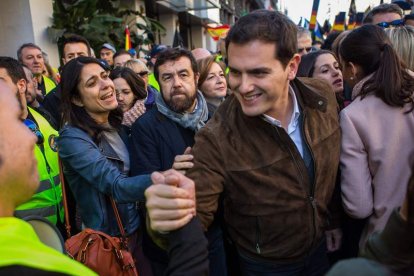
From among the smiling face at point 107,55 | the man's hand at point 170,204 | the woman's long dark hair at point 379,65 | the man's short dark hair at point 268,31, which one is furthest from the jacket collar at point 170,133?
the smiling face at point 107,55

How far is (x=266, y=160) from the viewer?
71.1 inches

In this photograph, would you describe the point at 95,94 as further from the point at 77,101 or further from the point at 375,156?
the point at 375,156

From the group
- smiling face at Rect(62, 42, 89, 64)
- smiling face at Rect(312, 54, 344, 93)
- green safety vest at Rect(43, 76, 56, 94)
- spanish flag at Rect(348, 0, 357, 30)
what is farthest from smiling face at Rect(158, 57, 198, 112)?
spanish flag at Rect(348, 0, 357, 30)

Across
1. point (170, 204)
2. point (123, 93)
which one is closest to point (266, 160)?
point (170, 204)

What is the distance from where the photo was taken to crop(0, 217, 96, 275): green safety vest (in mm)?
857

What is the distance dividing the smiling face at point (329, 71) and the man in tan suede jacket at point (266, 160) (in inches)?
49.6

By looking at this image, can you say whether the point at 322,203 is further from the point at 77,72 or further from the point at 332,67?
the point at 77,72

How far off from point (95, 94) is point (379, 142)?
181cm

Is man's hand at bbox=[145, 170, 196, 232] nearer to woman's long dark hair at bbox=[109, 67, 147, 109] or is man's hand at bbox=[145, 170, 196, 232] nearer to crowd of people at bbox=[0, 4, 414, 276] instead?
crowd of people at bbox=[0, 4, 414, 276]

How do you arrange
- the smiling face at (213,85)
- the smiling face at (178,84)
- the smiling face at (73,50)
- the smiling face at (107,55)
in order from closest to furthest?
the smiling face at (178,84) → the smiling face at (213,85) → the smiling face at (73,50) → the smiling face at (107,55)

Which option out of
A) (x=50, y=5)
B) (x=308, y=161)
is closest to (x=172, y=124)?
(x=308, y=161)

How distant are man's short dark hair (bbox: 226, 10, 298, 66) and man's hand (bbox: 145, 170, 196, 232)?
33.9 inches

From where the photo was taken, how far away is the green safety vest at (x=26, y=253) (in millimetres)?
857

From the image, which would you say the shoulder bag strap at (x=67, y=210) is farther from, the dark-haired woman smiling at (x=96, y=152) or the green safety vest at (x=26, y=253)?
the green safety vest at (x=26, y=253)
